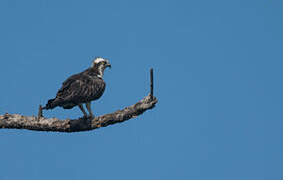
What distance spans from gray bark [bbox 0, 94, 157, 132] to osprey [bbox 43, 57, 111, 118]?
316mm

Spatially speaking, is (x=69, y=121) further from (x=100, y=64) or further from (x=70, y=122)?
(x=100, y=64)

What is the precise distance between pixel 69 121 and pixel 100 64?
3.37m

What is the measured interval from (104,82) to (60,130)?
2.35 m

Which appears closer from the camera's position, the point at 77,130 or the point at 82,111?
the point at 77,130

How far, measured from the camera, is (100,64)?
1288 cm

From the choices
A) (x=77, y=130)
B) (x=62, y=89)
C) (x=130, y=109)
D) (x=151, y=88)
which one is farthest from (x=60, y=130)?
(x=151, y=88)

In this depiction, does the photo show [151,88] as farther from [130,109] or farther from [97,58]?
[97,58]

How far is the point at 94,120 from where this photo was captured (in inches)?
396

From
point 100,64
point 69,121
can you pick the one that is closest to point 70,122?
point 69,121

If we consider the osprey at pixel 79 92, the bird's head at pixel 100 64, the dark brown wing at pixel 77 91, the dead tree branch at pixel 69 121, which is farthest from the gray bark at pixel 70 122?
the bird's head at pixel 100 64

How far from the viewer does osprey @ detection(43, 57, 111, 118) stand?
10305 millimetres

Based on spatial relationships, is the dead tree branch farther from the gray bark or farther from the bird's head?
the bird's head

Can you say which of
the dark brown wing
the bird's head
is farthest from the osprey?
the bird's head

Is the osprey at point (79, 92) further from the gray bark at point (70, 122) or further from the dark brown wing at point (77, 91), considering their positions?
the gray bark at point (70, 122)
